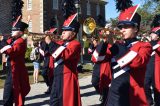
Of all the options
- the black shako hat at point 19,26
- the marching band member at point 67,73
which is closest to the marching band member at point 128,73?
the marching band member at point 67,73

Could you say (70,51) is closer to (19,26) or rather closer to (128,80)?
(128,80)

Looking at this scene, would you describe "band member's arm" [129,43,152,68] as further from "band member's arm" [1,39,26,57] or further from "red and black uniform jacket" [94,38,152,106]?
"band member's arm" [1,39,26,57]

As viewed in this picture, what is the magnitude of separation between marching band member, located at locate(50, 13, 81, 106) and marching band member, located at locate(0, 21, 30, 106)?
1.62 metres

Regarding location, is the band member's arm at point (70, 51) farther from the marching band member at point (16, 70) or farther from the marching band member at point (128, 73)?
the marching band member at point (16, 70)

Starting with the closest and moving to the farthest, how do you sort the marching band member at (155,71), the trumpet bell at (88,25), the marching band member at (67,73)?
the marching band member at (67,73) < the trumpet bell at (88,25) < the marching band member at (155,71)

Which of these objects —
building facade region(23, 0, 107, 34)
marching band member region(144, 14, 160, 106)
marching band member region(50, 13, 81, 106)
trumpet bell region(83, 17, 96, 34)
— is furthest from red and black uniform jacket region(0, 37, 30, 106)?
building facade region(23, 0, 107, 34)

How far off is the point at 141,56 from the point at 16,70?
4.05 meters

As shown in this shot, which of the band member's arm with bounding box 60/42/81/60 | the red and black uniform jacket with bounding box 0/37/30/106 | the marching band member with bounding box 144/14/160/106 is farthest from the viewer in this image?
the marching band member with bounding box 144/14/160/106

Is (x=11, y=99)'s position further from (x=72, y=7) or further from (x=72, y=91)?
(x=72, y=7)

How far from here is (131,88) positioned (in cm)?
562

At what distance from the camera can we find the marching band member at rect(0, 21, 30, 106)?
8.69 meters

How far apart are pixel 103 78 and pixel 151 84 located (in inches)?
46.3

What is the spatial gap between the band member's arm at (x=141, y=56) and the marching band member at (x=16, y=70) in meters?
3.64

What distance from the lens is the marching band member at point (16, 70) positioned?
8688mm
